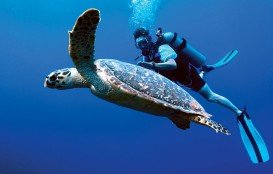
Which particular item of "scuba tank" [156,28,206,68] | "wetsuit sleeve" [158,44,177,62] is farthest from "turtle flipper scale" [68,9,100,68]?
"scuba tank" [156,28,206,68]

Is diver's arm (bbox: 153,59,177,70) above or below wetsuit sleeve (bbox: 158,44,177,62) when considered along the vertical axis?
below

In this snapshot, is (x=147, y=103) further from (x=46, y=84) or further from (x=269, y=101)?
(x=269, y=101)

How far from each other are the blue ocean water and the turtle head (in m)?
21.7

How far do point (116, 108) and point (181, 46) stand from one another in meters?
40.7

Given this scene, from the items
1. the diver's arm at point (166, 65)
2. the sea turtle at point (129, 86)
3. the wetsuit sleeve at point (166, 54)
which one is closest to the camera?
the sea turtle at point (129, 86)

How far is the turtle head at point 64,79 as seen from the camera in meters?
3.82

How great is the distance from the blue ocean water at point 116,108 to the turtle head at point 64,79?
2167 cm

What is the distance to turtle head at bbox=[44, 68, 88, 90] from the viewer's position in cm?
382

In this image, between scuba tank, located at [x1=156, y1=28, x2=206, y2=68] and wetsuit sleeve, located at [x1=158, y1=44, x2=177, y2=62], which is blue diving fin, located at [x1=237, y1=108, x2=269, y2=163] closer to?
scuba tank, located at [x1=156, y1=28, x2=206, y2=68]

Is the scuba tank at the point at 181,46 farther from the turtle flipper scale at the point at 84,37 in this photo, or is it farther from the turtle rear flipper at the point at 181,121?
the turtle flipper scale at the point at 84,37

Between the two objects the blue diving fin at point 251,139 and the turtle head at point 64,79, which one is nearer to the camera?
the turtle head at point 64,79

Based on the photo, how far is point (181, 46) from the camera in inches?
226

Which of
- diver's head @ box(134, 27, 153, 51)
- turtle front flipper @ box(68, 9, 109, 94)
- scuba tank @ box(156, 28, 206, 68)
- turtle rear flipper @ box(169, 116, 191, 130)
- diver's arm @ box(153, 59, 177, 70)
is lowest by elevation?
turtle rear flipper @ box(169, 116, 191, 130)

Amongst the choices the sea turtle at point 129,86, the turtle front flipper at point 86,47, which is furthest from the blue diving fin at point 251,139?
the turtle front flipper at point 86,47
